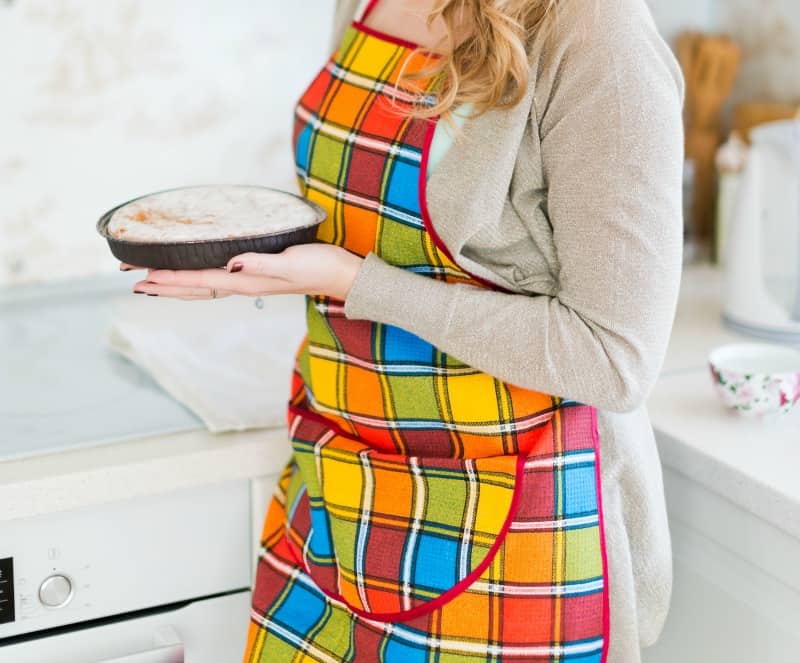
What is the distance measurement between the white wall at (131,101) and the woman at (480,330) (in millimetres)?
623

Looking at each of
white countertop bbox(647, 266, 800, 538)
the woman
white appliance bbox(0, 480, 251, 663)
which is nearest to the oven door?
white appliance bbox(0, 480, 251, 663)

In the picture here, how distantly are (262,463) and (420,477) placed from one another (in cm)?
25

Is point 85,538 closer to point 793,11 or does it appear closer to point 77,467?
point 77,467

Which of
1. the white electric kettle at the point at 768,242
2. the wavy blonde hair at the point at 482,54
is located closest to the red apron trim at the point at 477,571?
the wavy blonde hair at the point at 482,54

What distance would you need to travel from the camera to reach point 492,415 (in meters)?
0.99

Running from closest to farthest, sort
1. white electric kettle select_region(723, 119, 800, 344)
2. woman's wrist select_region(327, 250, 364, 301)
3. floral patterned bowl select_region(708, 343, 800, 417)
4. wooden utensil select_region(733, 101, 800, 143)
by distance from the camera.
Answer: woman's wrist select_region(327, 250, 364, 301) → floral patterned bowl select_region(708, 343, 800, 417) → white electric kettle select_region(723, 119, 800, 344) → wooden utensil select_region(733, 101, 800, 143)

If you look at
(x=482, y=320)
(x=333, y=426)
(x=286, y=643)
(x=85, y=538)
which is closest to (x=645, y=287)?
(x=482, y=320)

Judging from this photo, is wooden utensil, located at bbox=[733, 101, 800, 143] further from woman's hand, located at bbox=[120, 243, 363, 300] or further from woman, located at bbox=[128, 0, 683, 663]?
woman's hand, located at bbox=[120, 243, 363, 300]

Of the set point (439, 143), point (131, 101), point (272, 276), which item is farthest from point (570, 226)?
point (131, 101)

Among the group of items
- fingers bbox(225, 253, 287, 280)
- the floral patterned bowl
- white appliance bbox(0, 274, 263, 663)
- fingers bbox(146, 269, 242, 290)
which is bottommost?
white appliance bbox(0, 274, 263, 663)

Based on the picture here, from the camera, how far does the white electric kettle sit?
1.52 m

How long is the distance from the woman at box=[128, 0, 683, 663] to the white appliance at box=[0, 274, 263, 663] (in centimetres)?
12

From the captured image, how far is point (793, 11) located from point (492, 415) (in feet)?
3.71

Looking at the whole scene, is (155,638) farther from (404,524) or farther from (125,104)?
(125,104)
